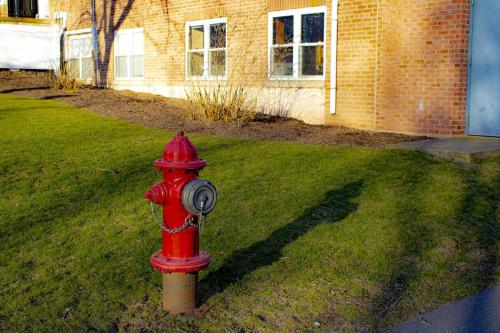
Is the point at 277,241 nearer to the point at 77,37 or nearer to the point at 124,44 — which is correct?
the point at 124,44

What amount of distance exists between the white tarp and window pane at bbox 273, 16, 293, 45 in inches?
430

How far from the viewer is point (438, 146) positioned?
9.70m

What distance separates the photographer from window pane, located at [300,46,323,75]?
1398 centimetres

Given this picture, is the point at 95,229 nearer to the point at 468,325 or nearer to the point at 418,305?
the point at 418,305

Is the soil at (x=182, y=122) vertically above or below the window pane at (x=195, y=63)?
below

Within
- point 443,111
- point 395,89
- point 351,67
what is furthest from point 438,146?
point 351,67

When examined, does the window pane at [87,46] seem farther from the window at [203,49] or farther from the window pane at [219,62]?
the window pane at [219,62]

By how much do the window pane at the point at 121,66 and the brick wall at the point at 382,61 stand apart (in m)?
4.36

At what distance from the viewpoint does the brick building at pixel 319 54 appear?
37.7 ft

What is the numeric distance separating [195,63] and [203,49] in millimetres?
519

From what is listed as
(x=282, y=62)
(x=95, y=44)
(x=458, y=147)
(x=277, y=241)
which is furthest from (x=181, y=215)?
(x=95, y=44)

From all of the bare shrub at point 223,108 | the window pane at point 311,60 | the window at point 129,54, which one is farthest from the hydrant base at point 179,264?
the window at point 129,54

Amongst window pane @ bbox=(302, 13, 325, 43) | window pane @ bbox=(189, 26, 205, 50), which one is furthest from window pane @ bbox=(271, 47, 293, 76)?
window pane @ bbox=(189, 26, 205, 50)

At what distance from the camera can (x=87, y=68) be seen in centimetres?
2220
